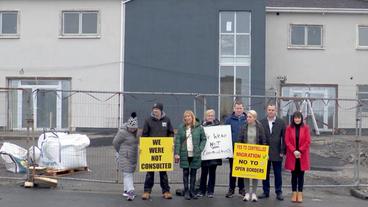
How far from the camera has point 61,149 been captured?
14266 millimetres

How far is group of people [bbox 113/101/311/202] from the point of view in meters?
11.8

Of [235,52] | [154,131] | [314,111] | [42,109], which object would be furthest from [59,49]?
[154,131]

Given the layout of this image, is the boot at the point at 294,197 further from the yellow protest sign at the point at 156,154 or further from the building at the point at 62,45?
the building at the point at 62,45

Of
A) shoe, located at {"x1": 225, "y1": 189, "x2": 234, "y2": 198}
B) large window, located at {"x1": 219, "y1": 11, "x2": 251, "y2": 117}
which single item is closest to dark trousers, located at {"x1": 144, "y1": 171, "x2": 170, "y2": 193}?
shoe, located at {"x1": 225, "y1": 189, "x2": 234, "y2": 198}

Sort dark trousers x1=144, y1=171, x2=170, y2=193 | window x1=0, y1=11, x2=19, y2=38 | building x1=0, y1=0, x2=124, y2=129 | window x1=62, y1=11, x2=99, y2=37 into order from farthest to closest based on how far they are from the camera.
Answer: window x1=0, y1=11, x2=19, y2=38
window x1=62, y1=11, x2=99, y2=37
building x1=0, y1=0, x2=124, y2=129
dark trousers x1=144, y1=171, x2=170, y2=193

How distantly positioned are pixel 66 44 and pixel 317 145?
16.7 metres

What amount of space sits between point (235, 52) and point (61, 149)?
17139 millimetres

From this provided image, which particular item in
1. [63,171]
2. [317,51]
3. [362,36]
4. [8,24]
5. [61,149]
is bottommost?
[63,171]

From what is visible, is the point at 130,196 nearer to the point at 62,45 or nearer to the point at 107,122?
the point at 107,122

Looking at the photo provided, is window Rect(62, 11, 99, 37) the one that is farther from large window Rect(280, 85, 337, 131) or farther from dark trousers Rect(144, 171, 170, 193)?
dark trousers Rect(144, 171, 170, 193)

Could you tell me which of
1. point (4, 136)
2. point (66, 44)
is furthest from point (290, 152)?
point (66, 44)

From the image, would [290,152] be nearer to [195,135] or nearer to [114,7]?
[195,135]

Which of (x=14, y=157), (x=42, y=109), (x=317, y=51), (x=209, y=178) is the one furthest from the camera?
(x=317, y=51)

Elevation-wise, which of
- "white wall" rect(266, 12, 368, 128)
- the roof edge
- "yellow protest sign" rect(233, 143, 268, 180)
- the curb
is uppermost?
the roof edge
